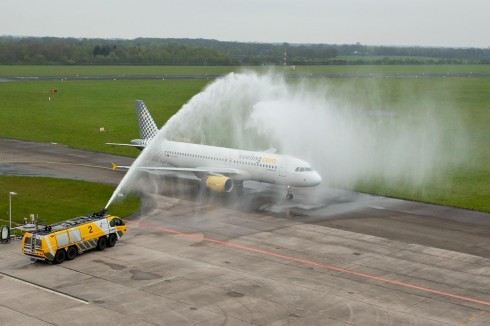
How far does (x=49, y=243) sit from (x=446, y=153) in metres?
74.5

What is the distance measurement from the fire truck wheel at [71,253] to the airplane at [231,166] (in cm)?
1839

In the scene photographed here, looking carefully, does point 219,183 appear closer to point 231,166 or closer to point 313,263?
point 231,166

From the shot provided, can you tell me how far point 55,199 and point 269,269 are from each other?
30.7 m

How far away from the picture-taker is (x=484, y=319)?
142 ft

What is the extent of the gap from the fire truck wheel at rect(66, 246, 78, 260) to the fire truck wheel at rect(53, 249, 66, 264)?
35 centimetres

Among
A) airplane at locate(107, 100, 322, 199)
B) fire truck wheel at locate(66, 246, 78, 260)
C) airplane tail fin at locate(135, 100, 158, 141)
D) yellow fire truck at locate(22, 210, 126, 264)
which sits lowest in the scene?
fire truck wheel at locate(66, 246, 78, 260)

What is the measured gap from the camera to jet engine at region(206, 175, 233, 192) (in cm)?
7412

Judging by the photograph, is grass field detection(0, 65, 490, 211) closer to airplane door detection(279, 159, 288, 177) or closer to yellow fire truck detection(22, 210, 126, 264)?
airplane door detection(279, 159, 288, 177)

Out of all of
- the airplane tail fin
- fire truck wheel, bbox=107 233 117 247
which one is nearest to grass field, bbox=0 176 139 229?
fire truck wheel, bbox=107 233 117 247

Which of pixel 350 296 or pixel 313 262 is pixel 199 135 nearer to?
pixel 313 262

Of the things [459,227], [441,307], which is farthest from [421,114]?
[441,307]

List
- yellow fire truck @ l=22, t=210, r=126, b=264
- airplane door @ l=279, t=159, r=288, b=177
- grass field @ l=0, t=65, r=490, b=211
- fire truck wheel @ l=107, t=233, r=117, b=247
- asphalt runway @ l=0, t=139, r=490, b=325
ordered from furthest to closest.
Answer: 1. grass field @ l=0, t=65, r=490, b=211
2. airplane door @ l=279, t=159, r=288, b=177
3. fire truck wheel @ l=107, t=233, r=117, b=247
4. yellow fire truck @ l=22, t=210, r=126, b=264
5. asphalt runway @ l=0, t=139, r=490, b=325

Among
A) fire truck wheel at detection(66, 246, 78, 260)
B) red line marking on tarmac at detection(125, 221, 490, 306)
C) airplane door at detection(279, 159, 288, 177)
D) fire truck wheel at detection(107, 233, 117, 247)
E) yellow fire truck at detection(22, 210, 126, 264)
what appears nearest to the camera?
red line marking on tarmac at detection(125, 221, 490, 306)

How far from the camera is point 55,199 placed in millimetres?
72500
